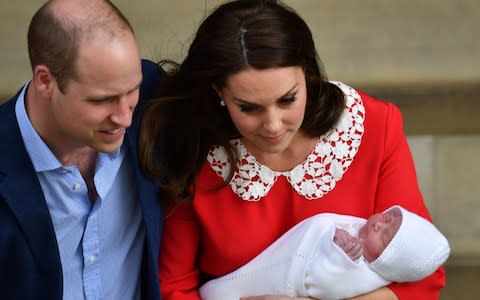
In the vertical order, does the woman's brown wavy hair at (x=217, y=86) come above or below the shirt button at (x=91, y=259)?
above

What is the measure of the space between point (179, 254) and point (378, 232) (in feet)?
1.64

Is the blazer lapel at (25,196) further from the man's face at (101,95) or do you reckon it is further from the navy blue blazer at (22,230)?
the man's face at (101,95)

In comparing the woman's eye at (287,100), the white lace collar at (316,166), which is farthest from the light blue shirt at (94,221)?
the woman's eye at (287,100)

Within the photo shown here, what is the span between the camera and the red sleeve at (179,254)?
8.01ft

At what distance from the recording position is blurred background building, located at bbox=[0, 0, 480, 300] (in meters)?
3.30

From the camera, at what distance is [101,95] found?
207cm

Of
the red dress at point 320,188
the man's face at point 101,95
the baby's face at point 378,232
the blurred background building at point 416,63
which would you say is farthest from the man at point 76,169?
the blurred background building at point 416,63

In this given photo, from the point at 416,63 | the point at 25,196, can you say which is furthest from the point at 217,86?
the point at 416,63

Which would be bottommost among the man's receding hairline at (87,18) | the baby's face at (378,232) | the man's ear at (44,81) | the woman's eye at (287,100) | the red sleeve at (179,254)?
the red sleeve at (179,254)

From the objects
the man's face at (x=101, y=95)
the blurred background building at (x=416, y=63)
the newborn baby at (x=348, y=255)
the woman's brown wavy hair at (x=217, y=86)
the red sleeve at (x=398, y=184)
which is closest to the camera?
the man's face at (x=101, y=95)

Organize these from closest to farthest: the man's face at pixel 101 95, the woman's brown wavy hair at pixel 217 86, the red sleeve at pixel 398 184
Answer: the man's face at pixel 101 95 → the woman's brown wavy hair at pixel 217 86 → the red sleeve at pixel 398 184

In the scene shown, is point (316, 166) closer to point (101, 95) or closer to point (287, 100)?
point (287, 100)

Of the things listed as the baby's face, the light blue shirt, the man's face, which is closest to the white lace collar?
the baby's face

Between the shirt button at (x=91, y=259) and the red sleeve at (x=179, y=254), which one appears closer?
the shirt button at (x=91, y=259)
